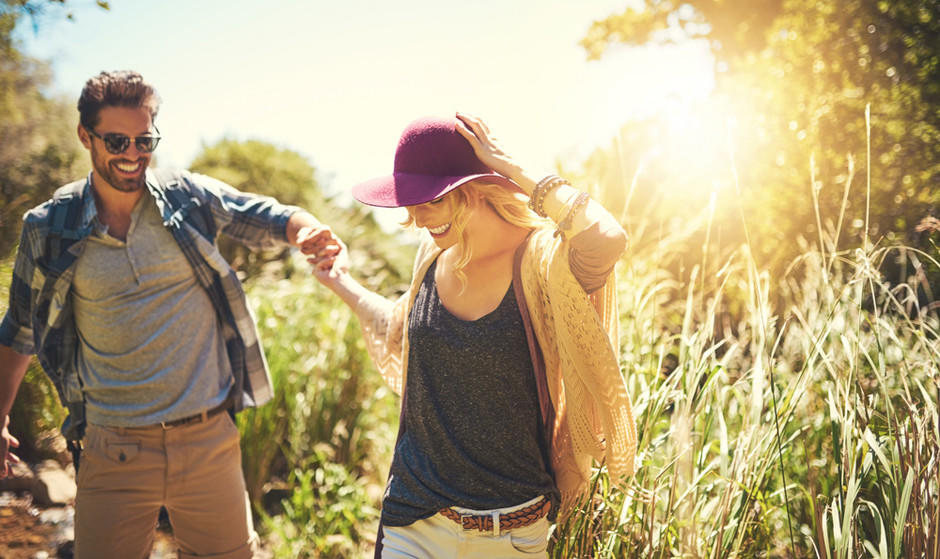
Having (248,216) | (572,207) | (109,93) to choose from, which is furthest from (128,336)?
(572,207)

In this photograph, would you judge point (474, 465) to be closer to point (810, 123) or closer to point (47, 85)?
point (810, 123)

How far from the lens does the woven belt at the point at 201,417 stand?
225 cm

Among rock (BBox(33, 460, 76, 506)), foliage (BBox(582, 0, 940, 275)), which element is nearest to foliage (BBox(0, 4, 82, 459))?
rock (BBox(33, 460, 76, 506))

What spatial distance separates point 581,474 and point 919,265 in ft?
5.37

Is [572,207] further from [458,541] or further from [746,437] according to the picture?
[746,437]

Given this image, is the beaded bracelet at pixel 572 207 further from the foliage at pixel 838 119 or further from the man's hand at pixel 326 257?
the foliage at pixel 838 119

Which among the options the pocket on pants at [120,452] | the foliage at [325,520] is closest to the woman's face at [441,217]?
the pocket on pants at [120,452]

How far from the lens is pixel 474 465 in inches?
63.0

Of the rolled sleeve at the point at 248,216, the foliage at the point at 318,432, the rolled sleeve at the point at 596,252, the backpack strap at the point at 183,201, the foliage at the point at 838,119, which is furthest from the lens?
the foliage at the point at 318,432

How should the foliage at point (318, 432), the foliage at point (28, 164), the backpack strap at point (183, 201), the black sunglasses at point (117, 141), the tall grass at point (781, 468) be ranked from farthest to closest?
the foliage at point (318, 432), the foliage at point (28, 164), the backpack strap at point (183, 201), the black sunglasses at point (117, 141), the tall grass at point (781, 468)

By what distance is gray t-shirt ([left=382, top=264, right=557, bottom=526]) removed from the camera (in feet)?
5.26

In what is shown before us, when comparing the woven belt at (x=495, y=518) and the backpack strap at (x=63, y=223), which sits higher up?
the backpack strap at (x=63, y=223)

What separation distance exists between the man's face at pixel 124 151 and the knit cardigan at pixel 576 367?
146 cm

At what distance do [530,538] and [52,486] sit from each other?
2.99 m
